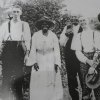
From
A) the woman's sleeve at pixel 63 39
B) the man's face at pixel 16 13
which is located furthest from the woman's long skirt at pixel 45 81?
the man's face at pixel 16 13

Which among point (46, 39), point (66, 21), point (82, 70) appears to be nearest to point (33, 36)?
point (46, 39)

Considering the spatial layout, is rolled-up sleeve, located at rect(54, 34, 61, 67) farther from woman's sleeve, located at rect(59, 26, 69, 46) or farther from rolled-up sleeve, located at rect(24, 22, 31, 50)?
rolled-up sleeve, located at rect(24, 22, 31, 50)

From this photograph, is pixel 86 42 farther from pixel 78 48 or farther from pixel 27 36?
pixel 27 36

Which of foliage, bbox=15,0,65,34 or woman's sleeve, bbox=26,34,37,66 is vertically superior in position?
foliage, bbox=15,0,65,34

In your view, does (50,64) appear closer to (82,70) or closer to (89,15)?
(82,70)

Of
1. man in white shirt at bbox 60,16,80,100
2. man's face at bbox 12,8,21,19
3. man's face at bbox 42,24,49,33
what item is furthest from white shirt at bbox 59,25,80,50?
man's face at bbox 12,8,21,19

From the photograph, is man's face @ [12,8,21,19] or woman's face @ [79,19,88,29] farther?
woman's face @ [79,19,88,29]

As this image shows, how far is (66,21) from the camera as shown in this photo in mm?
2549

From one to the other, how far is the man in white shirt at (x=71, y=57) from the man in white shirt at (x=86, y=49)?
0.11 ft

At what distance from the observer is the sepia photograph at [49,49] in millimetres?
2447

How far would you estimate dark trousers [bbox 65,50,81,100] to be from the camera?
2544mm

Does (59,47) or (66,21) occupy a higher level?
(66,21)

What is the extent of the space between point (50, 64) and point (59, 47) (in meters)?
0.13

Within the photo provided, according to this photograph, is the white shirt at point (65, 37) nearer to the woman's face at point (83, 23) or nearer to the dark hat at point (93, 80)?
the woman's face at point (83, 23)
